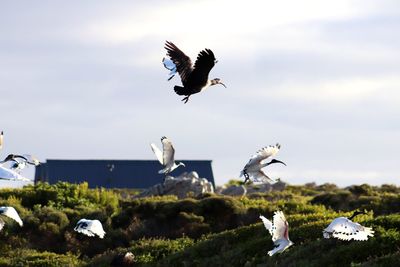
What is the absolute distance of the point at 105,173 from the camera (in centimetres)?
6575

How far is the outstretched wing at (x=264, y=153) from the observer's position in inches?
682

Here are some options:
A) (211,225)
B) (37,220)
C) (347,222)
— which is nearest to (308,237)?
(347,222)

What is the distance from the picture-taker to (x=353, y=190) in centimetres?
4597

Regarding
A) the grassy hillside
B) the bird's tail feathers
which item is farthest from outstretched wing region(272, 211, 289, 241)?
the grassy hillside

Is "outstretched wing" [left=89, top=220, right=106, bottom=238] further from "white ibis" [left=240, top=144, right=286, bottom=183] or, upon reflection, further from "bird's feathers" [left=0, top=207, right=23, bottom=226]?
"white ibis" [left=240, top=144, right=286, bottom=183]

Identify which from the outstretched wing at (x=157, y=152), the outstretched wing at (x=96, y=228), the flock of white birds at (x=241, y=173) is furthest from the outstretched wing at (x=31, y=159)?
the outstretched wing at (x=96, y=228)

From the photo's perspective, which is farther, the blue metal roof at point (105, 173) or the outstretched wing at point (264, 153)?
the blue metal roof at point (105, 173)

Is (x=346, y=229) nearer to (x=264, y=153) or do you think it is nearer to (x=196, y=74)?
(x=264, y=153)

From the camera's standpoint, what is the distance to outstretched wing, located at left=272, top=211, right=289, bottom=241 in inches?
634

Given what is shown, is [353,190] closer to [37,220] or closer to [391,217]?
[37,220]

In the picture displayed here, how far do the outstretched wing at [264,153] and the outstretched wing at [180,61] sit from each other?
1911mm

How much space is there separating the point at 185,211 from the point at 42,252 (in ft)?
18.0

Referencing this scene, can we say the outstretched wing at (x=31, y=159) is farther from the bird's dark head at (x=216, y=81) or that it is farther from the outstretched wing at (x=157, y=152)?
the bird's dark head at (x=216, y=81)

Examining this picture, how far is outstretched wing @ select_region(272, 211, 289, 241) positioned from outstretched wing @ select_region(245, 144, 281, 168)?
1.36 metres
